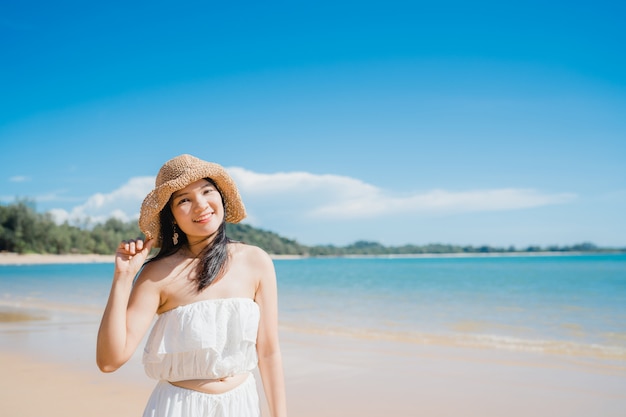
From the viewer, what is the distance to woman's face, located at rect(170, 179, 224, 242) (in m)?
1.87

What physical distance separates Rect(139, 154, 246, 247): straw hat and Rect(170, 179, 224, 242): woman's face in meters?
0.03

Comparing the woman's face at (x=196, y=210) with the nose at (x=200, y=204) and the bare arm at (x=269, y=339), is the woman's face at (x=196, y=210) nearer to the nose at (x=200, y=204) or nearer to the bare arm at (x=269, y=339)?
the nose at (x=200, y=204)

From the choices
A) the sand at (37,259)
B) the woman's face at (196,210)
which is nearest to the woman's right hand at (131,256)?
the woman's face at (196,210)

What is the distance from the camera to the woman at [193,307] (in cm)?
173

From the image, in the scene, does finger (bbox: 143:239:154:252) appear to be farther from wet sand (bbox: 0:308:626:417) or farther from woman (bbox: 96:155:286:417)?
wet sand (bbox: 0:308:626:417)

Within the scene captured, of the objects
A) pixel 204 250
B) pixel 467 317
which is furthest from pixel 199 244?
pixel 467 317

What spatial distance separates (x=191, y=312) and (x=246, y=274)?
0.77ft

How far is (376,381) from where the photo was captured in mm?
6223

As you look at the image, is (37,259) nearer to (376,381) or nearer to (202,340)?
(376,381)

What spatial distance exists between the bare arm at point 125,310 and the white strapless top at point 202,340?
0.06 m

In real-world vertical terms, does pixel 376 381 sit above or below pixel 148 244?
below

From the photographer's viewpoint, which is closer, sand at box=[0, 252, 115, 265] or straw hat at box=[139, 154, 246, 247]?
straw hat at box=[139, 154, 246, 247]

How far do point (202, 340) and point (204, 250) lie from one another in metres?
0.33

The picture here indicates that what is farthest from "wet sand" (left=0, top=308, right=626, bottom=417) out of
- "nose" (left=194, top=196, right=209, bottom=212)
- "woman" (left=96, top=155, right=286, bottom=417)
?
"nose" (left=194, top=196, right=209, bottom=212)
